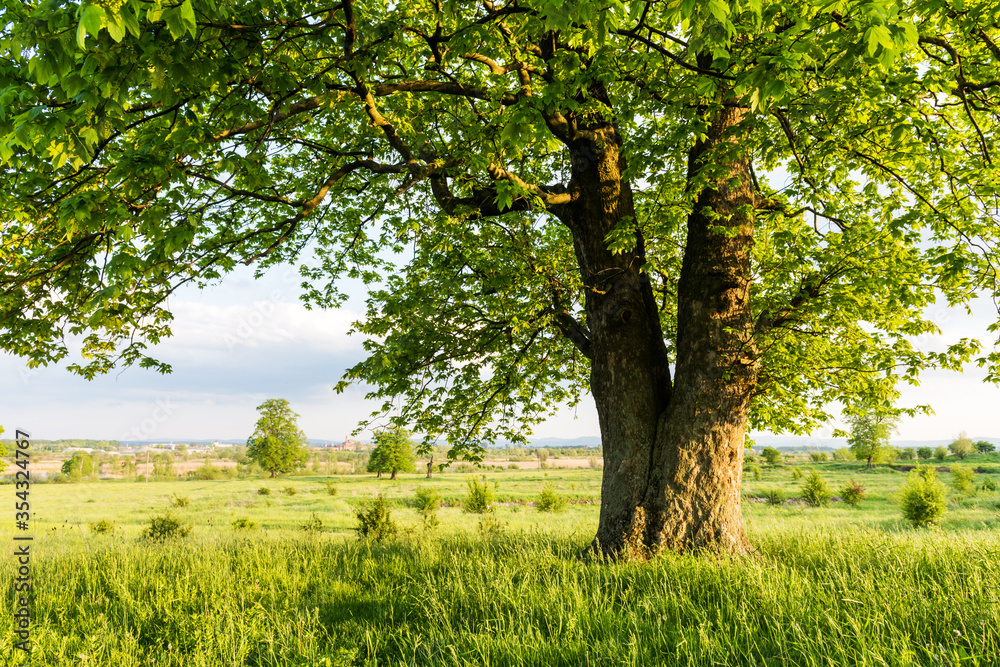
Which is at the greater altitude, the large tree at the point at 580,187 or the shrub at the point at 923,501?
the large tree at the point at 580,187

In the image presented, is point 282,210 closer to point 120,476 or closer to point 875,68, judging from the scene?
point 875,68

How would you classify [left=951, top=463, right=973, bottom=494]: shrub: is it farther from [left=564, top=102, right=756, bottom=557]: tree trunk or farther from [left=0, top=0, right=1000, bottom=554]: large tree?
[left=564, top=102, right=756, bottom=557]: tree trunk

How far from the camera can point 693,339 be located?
695cm

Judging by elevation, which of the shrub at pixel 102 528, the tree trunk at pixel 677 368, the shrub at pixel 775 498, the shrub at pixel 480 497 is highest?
the tree trunk at pixel 677 368

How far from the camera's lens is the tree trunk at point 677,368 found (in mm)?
6492

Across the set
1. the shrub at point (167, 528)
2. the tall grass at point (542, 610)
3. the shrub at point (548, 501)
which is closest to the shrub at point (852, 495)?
the shrub at point (548, 501)

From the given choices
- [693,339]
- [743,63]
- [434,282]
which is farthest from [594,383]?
[743,63]

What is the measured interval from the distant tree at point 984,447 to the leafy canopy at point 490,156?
6393 centimetres

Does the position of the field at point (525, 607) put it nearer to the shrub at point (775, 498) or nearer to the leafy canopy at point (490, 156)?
the leafy canopy at point (490, 156)

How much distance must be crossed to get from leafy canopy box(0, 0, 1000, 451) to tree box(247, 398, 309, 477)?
49271 millimetres

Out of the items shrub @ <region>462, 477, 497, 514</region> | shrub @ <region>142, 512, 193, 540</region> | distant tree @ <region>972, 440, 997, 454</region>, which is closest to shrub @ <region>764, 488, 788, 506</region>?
shrub @ <region>462, 477, 497, 514</region>

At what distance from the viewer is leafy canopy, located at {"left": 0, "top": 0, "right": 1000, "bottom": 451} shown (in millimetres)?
3816

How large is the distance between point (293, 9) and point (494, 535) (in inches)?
365

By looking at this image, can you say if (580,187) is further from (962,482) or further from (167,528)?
(962,482)
